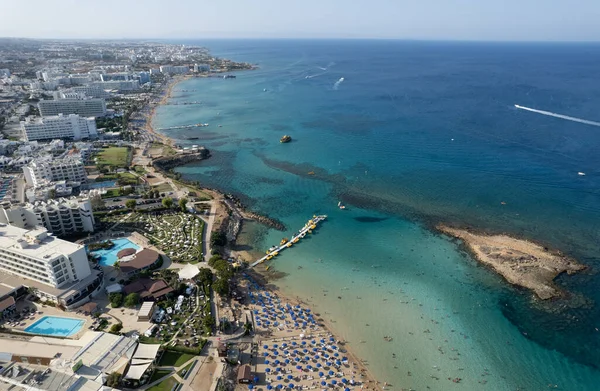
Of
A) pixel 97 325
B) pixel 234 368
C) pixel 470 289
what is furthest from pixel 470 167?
pixel 97 325

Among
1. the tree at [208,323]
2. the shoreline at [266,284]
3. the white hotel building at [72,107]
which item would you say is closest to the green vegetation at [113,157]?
the shoreline at [266,284]

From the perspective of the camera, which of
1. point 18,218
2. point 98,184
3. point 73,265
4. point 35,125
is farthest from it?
point 35,125

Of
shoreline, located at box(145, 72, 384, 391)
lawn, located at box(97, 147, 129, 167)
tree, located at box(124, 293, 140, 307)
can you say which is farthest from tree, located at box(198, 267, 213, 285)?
lawn, located at box(97, 147, 129, 167)

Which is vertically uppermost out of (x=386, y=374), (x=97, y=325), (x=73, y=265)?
(x=73, y=265)

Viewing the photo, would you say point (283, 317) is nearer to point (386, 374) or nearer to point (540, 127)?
point (386, 374)

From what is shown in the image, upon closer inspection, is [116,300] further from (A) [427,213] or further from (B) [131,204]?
(A) [427,213]

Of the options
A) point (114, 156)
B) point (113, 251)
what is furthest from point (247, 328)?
point (114, 156)
